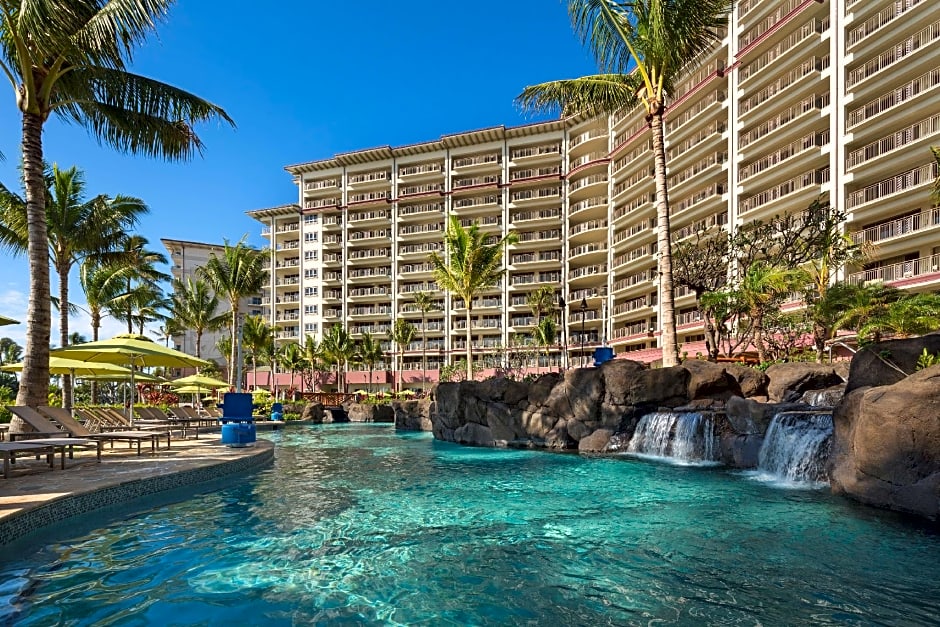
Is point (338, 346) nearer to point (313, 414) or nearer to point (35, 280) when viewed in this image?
point (313, 414)

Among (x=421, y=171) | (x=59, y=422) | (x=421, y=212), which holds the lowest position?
(x=59, y=422)

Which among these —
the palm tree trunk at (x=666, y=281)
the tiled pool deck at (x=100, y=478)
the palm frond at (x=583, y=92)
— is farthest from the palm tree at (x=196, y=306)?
the palm tree trunk at (x=666, y=281)

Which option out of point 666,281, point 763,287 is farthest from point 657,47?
point 763,287

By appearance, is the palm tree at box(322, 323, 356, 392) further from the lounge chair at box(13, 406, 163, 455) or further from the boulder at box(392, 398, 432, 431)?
the lounge chair at box(13, 406, 163, 455)

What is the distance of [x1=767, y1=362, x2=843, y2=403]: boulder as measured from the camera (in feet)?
52.6

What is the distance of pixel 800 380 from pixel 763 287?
15.2 ft

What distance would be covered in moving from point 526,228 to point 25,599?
190 feet

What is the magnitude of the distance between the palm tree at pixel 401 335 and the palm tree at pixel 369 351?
6.59ft

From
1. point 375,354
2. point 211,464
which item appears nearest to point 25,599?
point 211,464

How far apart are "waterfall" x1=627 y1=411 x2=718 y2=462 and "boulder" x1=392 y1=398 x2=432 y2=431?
14.4 meters

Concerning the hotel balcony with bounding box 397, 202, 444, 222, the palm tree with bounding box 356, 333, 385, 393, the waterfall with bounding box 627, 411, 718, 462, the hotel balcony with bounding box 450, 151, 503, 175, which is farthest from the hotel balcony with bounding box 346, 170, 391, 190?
the waterfall with bounding box 627, 411, 718, 462

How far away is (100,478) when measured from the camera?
8.62m

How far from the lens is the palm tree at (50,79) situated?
1084 centimetres

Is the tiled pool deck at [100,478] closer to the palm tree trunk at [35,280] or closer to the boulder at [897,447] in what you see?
the palm tree trunk at [35,280]
